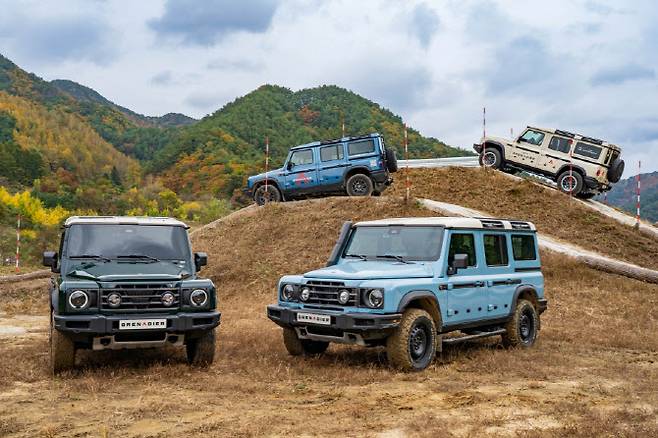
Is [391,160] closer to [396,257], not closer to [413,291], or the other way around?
[396,257]

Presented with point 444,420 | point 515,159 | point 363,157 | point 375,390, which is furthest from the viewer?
point 515,159

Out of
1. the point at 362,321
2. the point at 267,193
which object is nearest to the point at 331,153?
the point at 267,193

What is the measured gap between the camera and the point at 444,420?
579 centimetres

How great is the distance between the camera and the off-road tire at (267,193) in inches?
815

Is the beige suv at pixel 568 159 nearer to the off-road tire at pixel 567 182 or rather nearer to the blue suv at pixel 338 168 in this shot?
the off-road tire at pixel 567 182

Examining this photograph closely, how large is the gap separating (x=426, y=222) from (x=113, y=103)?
206m

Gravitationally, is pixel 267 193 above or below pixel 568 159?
below

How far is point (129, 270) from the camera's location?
8.23 m

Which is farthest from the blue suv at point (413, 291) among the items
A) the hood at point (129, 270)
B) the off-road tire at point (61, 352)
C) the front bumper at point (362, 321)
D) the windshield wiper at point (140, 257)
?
the off-road tire at point (61, 352)

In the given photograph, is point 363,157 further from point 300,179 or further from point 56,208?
point 56,208

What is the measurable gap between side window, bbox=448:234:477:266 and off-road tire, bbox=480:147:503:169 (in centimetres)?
1562

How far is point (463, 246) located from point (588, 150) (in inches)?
630

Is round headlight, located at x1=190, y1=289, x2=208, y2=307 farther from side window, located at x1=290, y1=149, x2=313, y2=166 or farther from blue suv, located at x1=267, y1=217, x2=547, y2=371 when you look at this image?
side window, located at x1=290, y1=149, x2=313, y2=166

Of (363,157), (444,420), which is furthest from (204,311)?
(363,157)
